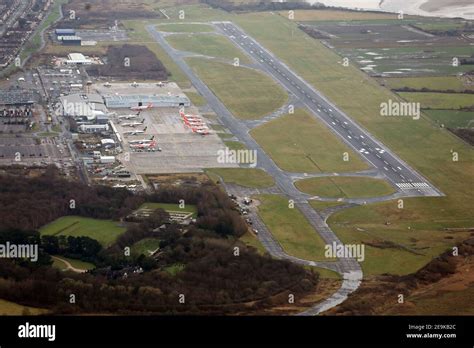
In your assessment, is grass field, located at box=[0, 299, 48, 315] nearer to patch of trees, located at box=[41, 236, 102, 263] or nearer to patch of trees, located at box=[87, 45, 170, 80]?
patch of trees, located at box=[41, 236, 102, 263]

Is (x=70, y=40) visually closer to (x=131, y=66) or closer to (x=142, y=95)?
(x=131, y=66)

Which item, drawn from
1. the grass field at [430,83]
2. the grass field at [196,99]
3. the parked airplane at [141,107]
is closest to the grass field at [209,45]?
the grass field at [196,99]

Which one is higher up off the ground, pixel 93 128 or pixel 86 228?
pixel 93 128

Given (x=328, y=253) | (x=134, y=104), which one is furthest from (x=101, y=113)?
(x=328, y=253)

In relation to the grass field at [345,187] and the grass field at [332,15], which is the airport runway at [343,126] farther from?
the grass field at [332,15]

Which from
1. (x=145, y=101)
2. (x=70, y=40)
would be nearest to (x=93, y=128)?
(x=145, y=101)

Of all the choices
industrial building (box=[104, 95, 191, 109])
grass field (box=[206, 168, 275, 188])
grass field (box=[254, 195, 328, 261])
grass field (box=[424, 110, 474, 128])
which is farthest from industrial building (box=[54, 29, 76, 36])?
grass field (box=[254, 195, 328, 261])
